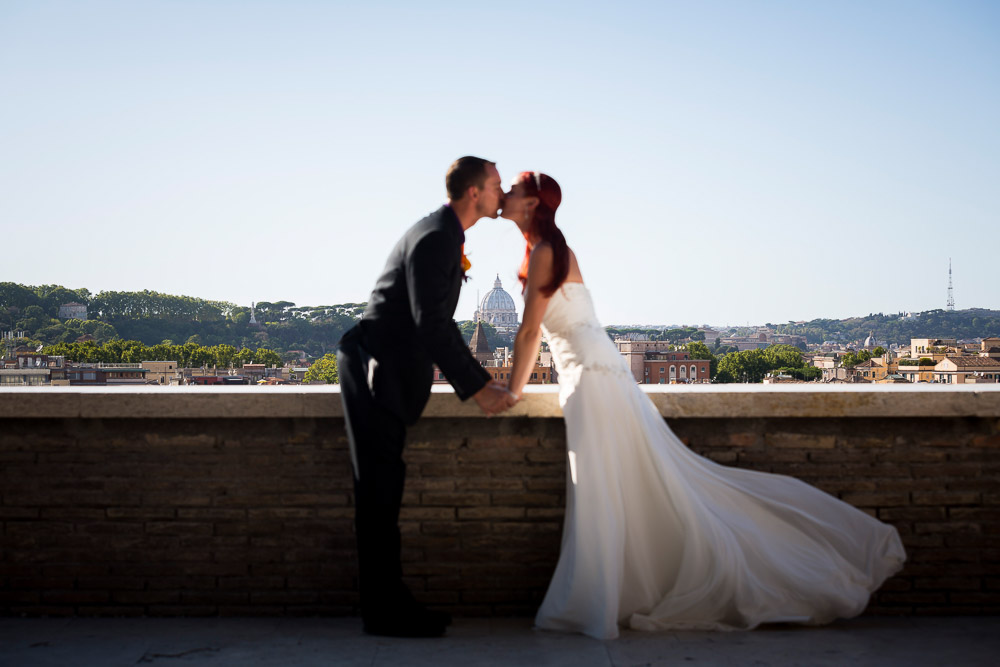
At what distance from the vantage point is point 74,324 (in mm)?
106688

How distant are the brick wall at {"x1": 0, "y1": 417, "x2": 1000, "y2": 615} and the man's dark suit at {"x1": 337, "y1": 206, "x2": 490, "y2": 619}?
12.3 inches

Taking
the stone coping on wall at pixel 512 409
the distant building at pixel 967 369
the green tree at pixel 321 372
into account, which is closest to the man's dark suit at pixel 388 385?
the stone coping on wall at pixel 512 409

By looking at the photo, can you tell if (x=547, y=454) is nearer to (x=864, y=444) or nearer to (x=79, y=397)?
(x=864, y=444)

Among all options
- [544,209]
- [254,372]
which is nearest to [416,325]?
[544,209]

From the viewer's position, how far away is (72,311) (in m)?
114

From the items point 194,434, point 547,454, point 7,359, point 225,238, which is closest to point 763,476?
point 547,454

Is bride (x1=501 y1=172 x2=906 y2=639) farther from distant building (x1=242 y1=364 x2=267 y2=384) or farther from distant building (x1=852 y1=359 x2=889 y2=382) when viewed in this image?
distant building (x1=852 y1=359 x2=889 y2=382)

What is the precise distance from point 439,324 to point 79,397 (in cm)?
133

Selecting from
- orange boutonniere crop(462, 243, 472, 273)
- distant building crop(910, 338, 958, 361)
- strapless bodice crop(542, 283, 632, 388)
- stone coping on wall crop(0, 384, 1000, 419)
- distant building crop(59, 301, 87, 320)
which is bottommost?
distant building crop(910, 338, 958, 361)

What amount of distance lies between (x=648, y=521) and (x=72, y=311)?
12192cm

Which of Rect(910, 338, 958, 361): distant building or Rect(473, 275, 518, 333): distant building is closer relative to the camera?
Rect(910, 338, 958, 361): distant building

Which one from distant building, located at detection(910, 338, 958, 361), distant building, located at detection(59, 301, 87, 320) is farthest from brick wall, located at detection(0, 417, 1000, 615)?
distant building, located at detection(59, 301, 87, 320)

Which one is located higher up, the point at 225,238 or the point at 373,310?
the point at 225,238

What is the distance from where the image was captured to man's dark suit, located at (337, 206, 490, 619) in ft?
9.84
